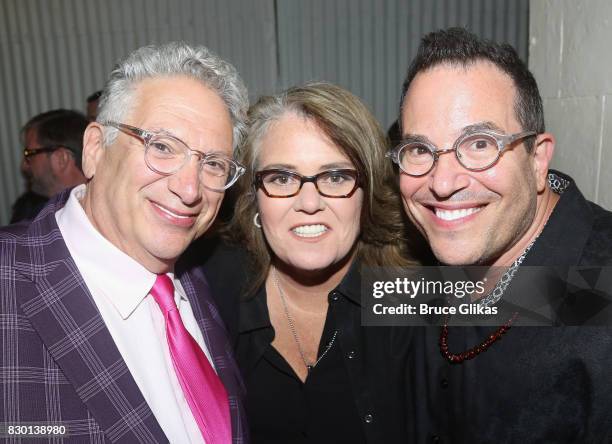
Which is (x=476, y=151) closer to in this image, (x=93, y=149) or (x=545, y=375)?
(x=545, y=375)

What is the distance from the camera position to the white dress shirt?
1440 millimetres

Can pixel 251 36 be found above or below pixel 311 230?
above

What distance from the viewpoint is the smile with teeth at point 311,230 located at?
6.38 ft

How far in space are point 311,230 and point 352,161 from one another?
0.32m

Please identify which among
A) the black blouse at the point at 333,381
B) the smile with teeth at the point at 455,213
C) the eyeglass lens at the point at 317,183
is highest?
the eyeglass lens at the point at 317,183

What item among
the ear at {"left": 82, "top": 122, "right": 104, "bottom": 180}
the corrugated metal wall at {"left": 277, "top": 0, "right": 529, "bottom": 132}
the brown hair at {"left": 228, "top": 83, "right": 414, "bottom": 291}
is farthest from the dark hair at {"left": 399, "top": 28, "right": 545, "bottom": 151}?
the corrugated metal wall at {"left": 277, "top": 0, "right": 529, "bottom": 132}

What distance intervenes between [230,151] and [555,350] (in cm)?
118

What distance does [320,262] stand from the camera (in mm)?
1954

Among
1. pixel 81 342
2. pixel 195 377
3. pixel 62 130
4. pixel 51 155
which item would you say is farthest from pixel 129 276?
pixel 62 130

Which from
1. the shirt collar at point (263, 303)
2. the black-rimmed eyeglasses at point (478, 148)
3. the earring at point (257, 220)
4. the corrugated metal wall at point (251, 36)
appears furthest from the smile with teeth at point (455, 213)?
the corrugated metal wall at point (251, 36)

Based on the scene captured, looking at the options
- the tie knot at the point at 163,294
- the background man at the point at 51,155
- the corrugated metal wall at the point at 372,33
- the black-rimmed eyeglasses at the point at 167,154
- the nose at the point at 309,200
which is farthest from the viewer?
the corrugated metal wall at the point at 372,33

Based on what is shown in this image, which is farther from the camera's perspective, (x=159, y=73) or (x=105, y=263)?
(x=159, y=73)

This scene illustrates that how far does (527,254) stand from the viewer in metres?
1.55

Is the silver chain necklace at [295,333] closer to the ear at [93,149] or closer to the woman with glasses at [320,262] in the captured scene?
the woman with glasses at [320,262]
